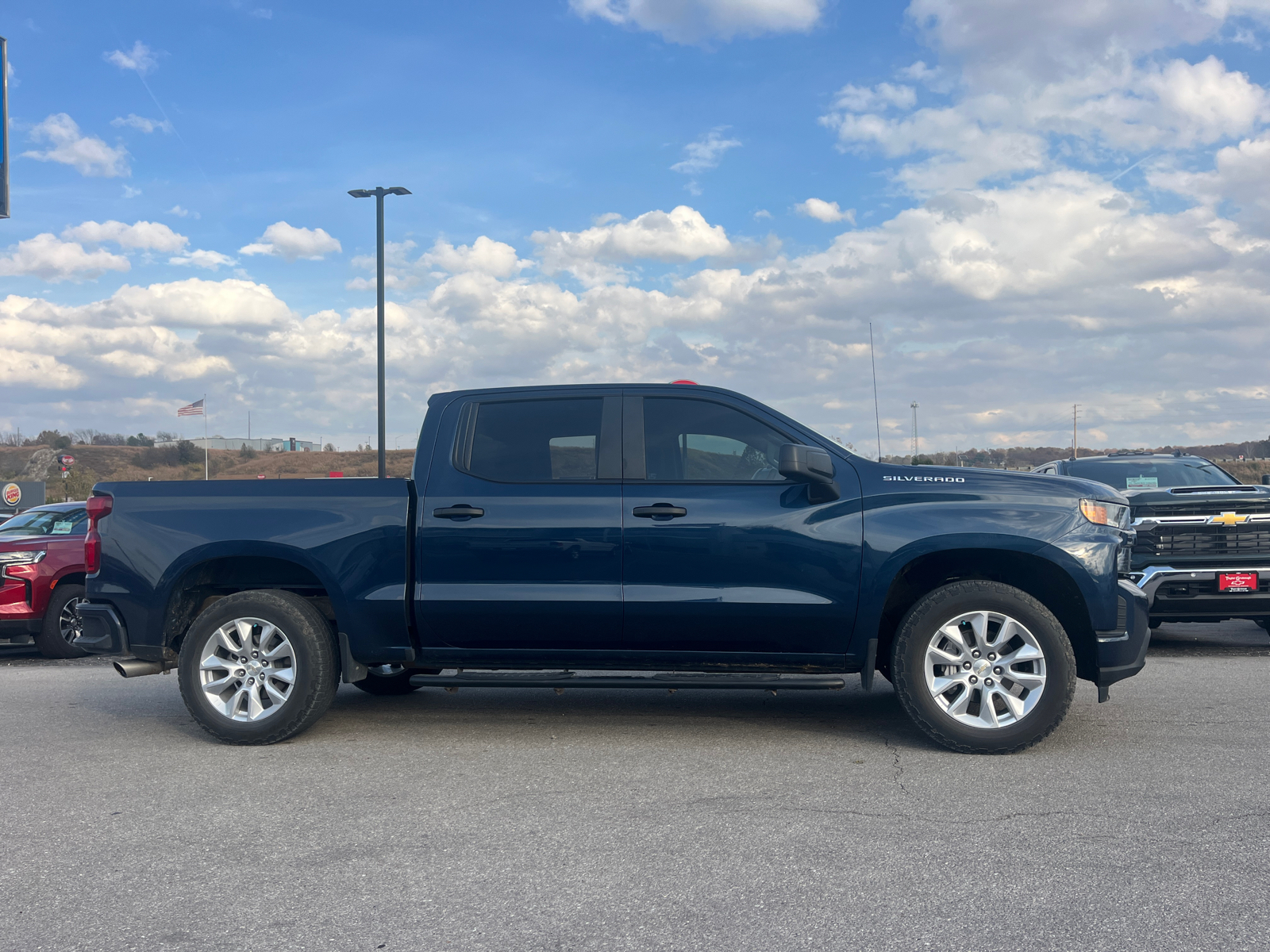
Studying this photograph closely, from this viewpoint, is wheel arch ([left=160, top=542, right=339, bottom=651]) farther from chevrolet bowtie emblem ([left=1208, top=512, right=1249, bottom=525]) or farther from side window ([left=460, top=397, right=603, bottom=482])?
chevrolet bowtie emblem ([left=1208, top=512, right=1249, bottom=525])

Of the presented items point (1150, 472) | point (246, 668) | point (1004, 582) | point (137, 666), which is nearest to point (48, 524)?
point (137, 666)

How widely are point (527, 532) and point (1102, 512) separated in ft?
9.91

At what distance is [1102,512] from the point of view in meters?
5.41

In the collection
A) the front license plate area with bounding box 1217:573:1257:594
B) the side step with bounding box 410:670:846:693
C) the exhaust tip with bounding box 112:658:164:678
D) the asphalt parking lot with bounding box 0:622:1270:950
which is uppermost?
the front license plate area with bounding box 1217:573:1257:594

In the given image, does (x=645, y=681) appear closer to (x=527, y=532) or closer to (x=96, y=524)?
(x=527, y=532)

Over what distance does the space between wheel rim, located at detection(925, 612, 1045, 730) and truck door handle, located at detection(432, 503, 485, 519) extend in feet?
8.17

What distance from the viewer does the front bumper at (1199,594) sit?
335 inches

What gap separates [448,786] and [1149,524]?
660cm

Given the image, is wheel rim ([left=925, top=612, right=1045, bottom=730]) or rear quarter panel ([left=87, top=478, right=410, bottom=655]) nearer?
wheel rim ([left=925, top=612, right=1045, bottom=730])

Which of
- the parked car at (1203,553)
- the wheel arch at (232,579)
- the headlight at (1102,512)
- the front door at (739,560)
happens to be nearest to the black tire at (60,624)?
the wheel arch at (232,579)

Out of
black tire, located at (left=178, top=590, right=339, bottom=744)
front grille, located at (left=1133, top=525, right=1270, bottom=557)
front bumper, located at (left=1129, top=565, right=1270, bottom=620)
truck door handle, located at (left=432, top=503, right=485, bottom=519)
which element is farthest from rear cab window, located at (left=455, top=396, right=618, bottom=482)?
front grille, located at (left=1133, top=525, right=1270, bottom=557)

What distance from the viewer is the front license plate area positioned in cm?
850

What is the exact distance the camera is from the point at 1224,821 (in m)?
4.19

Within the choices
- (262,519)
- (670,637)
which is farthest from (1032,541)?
(262,519)
